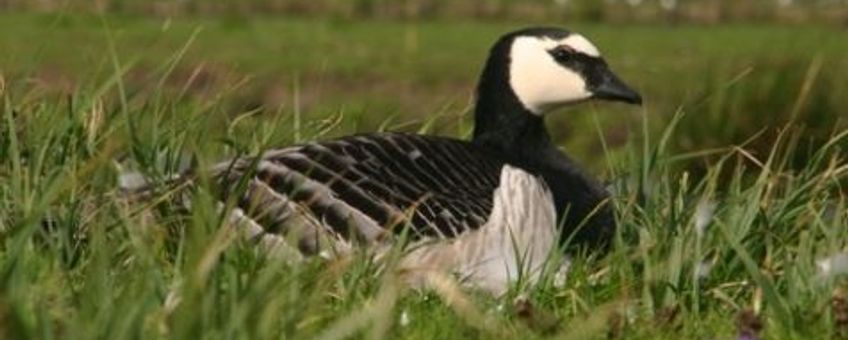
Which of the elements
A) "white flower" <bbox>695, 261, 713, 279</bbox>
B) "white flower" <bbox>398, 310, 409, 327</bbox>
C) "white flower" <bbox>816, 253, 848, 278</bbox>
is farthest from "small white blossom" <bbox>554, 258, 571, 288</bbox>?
"white flower" <bbox>398, 310, 409, 327</bbox>

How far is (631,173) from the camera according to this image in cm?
921

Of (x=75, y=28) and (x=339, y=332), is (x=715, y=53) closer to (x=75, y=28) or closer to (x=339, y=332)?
(x=75, y=28)

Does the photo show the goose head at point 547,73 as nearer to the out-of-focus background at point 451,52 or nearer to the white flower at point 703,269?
the out-of-focus background at point 451,52

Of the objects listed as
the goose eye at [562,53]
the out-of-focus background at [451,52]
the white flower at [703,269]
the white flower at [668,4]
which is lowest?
the white flower at [668,4]

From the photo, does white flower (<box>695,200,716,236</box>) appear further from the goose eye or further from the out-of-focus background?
the out-of-focus background

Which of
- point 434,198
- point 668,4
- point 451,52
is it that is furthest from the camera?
point 668,4

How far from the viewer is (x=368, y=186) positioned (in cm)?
848

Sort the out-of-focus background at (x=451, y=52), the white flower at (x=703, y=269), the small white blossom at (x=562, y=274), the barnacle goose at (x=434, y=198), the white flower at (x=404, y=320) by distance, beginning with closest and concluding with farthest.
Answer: the white flower at (x=404, y=320), the white flower at (x=703, y=269), the small white blossom at (x=562, y=274), the barnacle goose at (x=434, y=198), the out-of-focus background at (x=451, y=52)

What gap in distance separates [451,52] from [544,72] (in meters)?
21.4

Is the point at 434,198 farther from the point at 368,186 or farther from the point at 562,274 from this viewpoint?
the point at 562,274

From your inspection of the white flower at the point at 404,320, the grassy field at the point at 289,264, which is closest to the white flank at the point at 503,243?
the grassy field at the point at 289,264

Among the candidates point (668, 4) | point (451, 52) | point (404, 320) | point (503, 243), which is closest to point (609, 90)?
point (503, 243)

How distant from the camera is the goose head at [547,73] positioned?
9.83m

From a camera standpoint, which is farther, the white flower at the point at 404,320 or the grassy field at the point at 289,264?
the white flower at the point at 404,320
